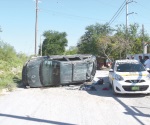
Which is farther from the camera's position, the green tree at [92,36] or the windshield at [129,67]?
the green tree at [92,36]

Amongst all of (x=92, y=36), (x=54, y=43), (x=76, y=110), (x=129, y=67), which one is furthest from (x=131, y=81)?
(x=54, y=43)

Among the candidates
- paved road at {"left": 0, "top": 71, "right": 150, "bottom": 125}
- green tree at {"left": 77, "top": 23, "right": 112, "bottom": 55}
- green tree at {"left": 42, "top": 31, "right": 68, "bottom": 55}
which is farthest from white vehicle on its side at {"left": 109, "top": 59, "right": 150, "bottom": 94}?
green tree at {"left": 42, "top": 31, "right": 68, "bottom": 55}

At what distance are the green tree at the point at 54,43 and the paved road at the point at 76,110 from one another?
67.0 metres

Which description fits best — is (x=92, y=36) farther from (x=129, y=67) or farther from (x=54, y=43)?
(x=129, y=67)

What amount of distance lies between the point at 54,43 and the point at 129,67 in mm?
67521

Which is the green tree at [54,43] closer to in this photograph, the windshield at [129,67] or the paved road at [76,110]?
the windshield at [129,67]

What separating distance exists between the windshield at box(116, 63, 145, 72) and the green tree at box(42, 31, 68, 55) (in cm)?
6463

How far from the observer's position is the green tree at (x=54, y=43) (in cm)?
8106

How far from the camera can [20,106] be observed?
450 inches

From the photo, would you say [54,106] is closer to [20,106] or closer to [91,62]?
[20,106]

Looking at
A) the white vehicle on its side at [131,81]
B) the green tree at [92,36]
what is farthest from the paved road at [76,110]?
the green tree at [92,36]

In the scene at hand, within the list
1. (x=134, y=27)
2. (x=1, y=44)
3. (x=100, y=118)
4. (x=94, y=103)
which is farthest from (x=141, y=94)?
(x=134, y=27)

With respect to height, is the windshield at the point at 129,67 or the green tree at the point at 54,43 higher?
the green tree at the point at 54,43

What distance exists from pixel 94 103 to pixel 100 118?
9.41 ft
